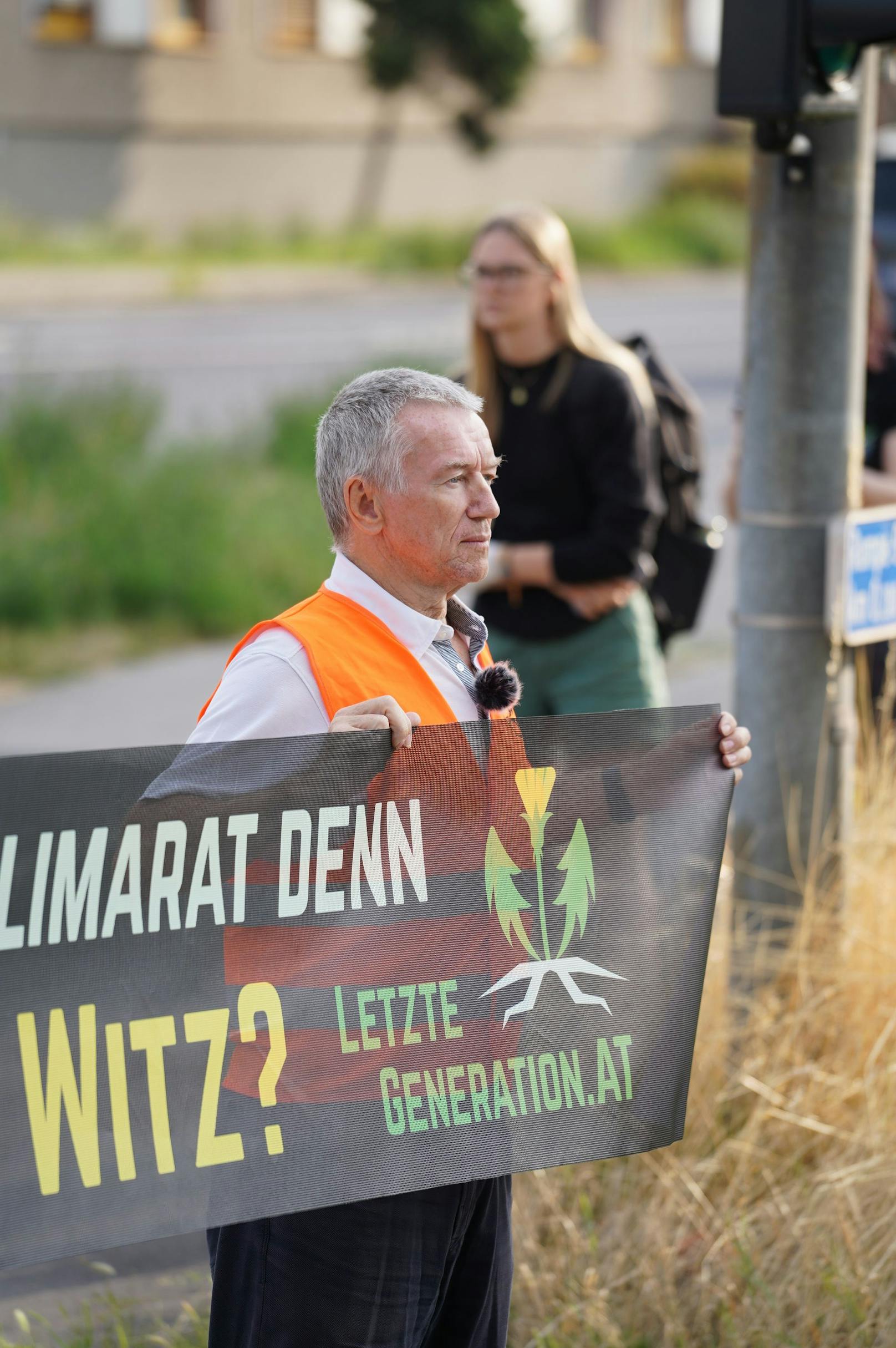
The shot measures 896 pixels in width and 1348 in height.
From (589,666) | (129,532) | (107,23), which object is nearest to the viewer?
(589,666)

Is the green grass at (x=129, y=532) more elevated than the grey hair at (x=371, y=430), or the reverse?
the grey hair at (x=371, y=430)

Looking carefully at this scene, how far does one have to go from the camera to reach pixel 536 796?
245cm

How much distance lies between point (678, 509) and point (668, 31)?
149ft

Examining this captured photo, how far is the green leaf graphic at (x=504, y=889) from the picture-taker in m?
2.41

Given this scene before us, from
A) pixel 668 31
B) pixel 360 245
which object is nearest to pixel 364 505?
pixel 360 245

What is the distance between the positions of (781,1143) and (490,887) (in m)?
1.47

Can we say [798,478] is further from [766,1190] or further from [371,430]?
[371,430]

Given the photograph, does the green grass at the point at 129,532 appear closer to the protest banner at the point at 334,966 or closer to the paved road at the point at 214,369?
the paved road at the point at 214,369

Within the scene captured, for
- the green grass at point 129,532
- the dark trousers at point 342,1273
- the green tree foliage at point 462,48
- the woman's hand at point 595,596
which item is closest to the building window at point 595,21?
the green tree foliage at point 462,48

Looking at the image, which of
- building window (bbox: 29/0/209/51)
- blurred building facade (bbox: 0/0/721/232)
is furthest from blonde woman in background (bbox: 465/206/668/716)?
Answer: building window (bbox: 29/0/209/51)

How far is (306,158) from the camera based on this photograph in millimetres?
41625

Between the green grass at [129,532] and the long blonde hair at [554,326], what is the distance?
17.8 ft

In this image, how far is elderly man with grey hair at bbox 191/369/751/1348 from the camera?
88.8 inches

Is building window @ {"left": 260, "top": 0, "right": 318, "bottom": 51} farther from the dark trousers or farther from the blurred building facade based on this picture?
the dark trousers
